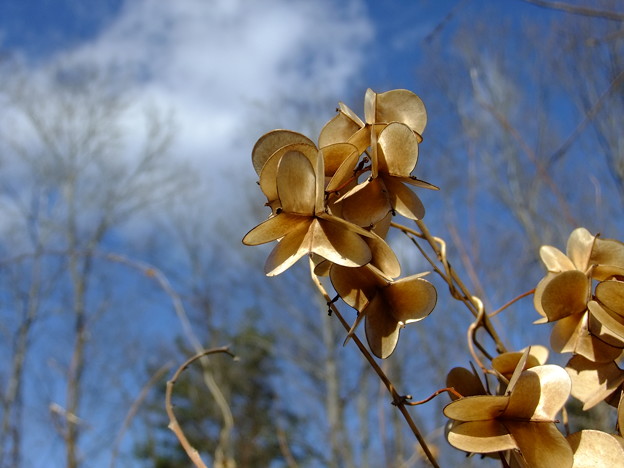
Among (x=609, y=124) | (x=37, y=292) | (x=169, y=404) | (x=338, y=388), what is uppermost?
(x=37, y=292)

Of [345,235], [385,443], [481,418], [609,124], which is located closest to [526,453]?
[481,418]

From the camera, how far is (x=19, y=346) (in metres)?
6.86

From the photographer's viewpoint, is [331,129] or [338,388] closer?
[331,129]

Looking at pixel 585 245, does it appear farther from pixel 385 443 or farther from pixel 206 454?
pixel 206 454

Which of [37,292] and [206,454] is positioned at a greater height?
[37,292]

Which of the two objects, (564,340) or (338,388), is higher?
(338,388)

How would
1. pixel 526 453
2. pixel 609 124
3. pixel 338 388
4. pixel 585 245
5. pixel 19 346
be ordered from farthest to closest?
pixel 338 388 < pixel 19 346 < pixel 609 124 < pixel 585 245 < pixel 526 453

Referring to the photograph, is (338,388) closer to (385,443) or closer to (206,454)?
(206,454)

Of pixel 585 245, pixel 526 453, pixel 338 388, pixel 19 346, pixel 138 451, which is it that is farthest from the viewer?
pixel 138 451

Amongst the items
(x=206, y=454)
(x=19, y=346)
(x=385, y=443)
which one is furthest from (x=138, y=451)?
(x=385, y=443)

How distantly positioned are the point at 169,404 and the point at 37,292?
25.0 feet

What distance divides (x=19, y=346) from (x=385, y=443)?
722 cm

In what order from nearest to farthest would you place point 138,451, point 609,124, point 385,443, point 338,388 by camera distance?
point 385,443 < point 609,124 < point 338,388 < point 138,451

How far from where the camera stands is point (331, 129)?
0.35 m
